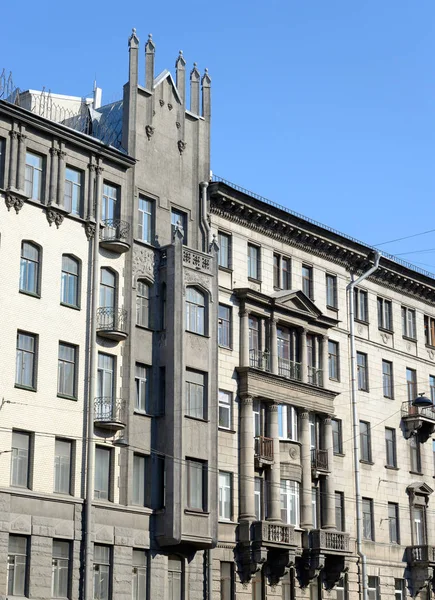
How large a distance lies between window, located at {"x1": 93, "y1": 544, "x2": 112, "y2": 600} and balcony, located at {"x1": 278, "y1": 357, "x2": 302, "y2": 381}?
12.5 metres

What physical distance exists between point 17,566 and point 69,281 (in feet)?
33.7

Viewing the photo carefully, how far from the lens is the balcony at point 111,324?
1666 inches

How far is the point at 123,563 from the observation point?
4138 centimetres

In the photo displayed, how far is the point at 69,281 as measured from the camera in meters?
Result: 42.1

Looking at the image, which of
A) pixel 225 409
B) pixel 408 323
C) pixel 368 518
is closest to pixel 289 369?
pixel 225 409

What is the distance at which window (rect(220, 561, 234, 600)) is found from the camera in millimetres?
45469

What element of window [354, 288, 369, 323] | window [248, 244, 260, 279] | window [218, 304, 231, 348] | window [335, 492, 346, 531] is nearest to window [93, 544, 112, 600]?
window [218, 304, 231, 348]

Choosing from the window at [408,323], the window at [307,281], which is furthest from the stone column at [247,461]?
the window at [408,323]

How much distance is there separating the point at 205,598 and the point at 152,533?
12.2ft

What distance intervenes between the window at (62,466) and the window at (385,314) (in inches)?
869

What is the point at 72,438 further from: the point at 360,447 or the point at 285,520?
the point at 360,447

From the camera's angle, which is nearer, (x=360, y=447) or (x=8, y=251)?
(x=8, y=251)

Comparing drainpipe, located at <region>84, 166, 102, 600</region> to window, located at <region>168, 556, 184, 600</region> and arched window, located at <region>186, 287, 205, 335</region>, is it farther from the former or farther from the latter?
arched window, located at <region>186, 287, 205, 335</region>

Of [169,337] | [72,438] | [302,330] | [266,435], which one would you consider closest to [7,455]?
[72,438]
